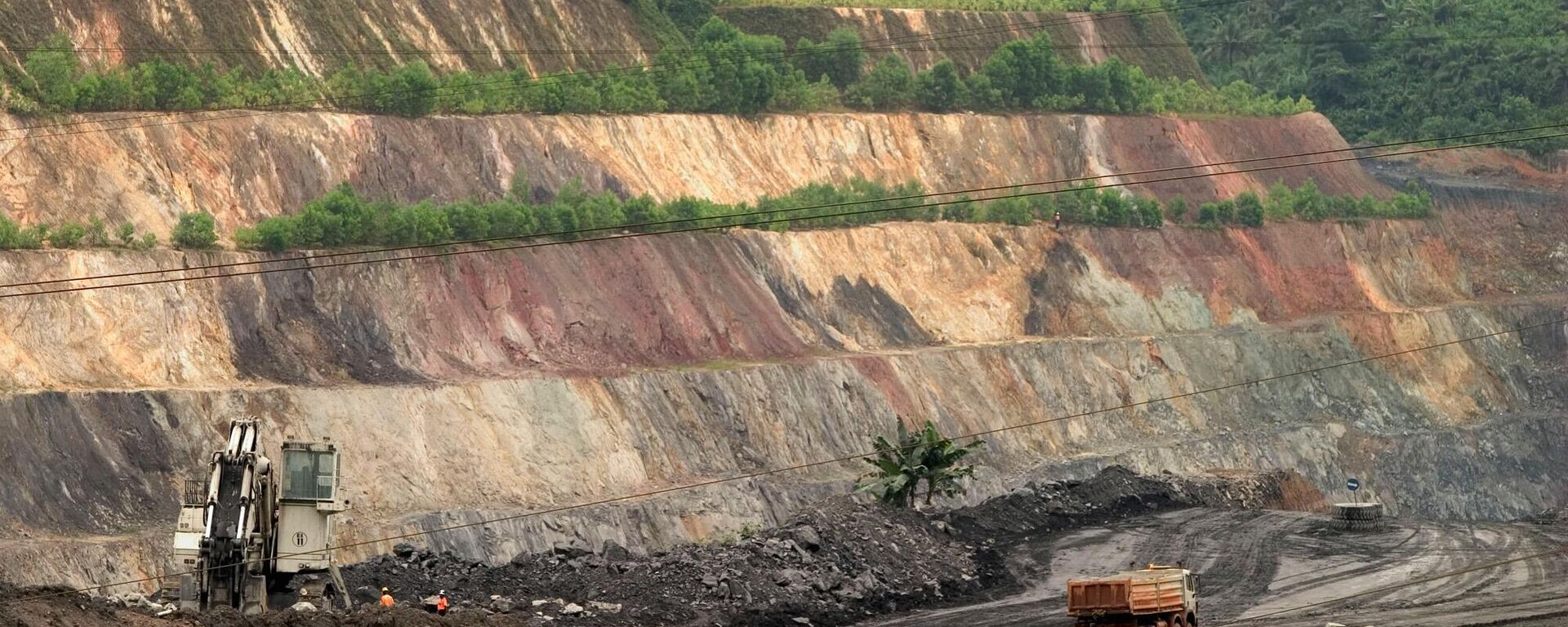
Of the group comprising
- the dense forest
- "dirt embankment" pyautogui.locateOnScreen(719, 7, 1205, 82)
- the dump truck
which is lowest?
the dump truck

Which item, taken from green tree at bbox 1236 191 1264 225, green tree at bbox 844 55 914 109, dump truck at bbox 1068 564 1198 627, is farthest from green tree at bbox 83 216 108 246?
green tree at bbox 1236 191 1264 225

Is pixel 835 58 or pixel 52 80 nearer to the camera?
pixel 52 80

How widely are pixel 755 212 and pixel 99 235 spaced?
26.1 meters

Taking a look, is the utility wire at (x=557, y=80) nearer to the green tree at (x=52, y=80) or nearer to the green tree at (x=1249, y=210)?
the green tree at (x=52, y=80)

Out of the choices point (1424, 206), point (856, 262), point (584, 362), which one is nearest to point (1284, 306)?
point (1424, 206)

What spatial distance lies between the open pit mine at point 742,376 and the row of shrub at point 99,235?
0.75 m

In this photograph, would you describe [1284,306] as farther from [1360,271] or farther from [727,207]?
[727,207]

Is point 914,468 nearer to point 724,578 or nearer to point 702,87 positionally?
point 724,578

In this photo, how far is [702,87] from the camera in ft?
307

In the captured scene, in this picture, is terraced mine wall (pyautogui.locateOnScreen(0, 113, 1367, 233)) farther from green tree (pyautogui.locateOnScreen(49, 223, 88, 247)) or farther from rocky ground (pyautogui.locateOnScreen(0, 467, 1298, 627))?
rocky ground (pyautogui.locateOnScreen(0, 467, 1298, 627))

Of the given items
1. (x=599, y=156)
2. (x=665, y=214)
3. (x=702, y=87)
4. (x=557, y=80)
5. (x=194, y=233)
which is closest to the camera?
(x=194, y=233)

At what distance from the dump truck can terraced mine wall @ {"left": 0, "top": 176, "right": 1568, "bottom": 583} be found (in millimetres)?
21498

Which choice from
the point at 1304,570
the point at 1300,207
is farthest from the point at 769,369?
the point at 1300,207

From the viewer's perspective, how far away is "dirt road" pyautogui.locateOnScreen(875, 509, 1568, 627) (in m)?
51.6
